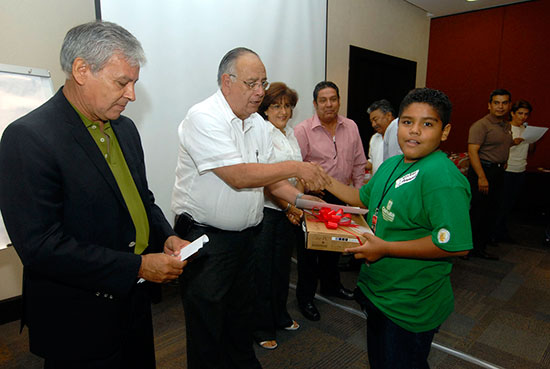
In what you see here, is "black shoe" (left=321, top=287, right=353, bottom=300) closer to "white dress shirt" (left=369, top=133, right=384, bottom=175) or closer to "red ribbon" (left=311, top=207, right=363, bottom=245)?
A: "white dress shirt" (left=369, top=133, right=384, bottom=175)

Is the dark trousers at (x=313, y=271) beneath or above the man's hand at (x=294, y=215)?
beneath

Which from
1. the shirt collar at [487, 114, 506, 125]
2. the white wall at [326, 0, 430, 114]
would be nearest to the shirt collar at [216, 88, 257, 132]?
the white wall at [326, 0, 430, 114]

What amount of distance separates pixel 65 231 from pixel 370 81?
15.9 ft

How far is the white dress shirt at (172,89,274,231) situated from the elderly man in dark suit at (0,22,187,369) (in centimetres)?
37

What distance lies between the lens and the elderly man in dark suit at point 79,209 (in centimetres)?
95

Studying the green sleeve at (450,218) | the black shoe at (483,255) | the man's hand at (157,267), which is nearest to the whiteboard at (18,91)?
the man's hand at (157,267)

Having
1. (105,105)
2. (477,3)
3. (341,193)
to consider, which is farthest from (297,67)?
(477,3)

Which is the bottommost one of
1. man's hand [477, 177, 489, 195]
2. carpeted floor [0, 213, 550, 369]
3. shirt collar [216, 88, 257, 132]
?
carpeted floor [0, 213, 550, 369]

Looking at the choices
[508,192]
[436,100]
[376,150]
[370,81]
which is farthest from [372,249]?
[370,81]

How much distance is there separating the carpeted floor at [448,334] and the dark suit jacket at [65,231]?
1.22m

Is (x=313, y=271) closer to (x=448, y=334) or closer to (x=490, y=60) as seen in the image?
(x=448, y=334)

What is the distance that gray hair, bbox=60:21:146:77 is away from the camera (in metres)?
1.02

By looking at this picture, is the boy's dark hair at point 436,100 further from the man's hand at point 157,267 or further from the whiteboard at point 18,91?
the whiteboard at point 18,91

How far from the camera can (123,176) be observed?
4.00 feet
